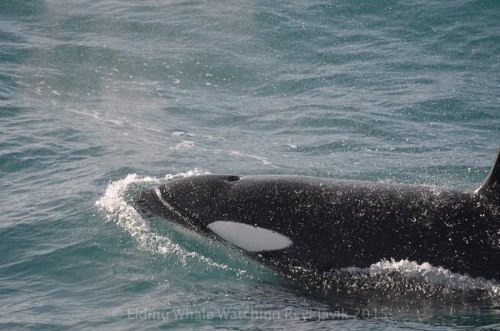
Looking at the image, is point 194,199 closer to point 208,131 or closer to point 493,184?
point 493,184

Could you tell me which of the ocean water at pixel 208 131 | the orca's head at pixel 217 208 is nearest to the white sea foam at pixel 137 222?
the ocean water at pixel 208 131

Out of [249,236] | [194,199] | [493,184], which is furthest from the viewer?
[194,199]

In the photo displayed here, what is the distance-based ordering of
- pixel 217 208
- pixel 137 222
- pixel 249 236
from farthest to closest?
pixel 137 222 → pixel 217 208 → pixel 249 236

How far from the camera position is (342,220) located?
8477 millimetres

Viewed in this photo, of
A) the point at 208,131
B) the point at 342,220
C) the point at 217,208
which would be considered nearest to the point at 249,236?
the point at 217,208

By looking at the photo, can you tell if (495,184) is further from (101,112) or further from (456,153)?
(101,112)

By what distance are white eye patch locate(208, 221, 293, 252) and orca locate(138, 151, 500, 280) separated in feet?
0.04

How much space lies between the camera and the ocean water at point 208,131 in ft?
27.1

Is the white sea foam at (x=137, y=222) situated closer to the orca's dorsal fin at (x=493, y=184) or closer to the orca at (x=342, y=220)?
the orca at (x=342, y=220)

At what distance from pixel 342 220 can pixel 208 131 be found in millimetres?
8240

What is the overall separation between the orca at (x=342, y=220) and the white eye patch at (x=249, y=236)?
0.01 meters

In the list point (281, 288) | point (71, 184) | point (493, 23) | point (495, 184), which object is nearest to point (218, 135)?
point (71, 184)

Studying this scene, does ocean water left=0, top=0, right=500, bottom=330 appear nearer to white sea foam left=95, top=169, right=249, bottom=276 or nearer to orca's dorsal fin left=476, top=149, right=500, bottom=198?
white sea foam left=95, top=169, right=249, bottom=276

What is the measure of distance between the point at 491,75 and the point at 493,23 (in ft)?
11.9
